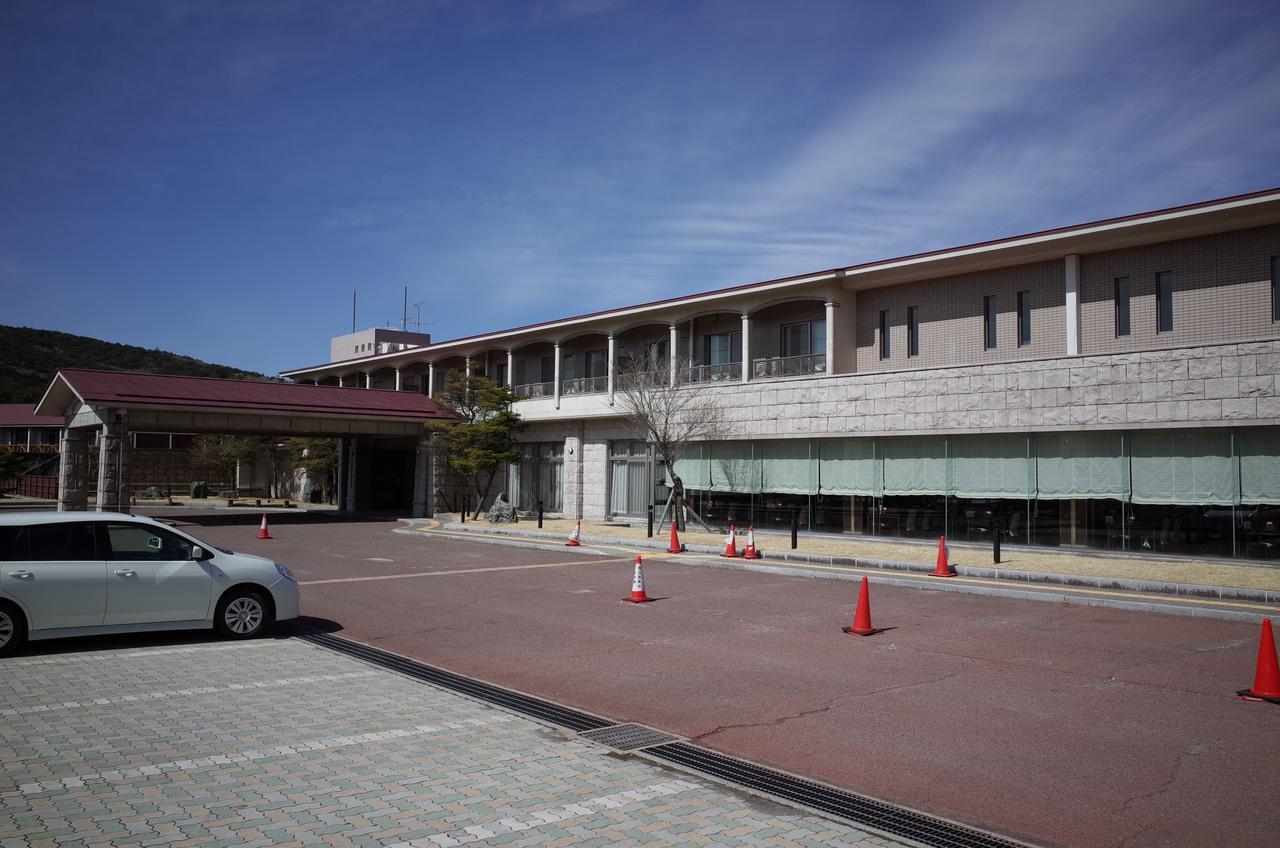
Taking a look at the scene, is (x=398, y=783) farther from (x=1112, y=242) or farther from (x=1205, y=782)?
(x=1112, y=242)

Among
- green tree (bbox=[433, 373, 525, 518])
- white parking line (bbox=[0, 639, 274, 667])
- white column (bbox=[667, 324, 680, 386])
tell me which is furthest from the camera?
green tree (bbox=[433, 373, 525, 518])

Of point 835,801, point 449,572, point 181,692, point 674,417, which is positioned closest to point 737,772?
point 835,801

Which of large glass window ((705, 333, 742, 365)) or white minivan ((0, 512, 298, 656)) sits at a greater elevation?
large glass window ((705, 333, 742, 365))

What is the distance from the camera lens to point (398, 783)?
19.5 ft

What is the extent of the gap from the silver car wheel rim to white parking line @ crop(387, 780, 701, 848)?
6954 millimetres

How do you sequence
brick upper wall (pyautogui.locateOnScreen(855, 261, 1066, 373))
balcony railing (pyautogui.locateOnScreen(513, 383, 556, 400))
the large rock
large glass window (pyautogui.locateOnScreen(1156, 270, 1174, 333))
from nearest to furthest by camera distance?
1. large glass window (pyautogui.locateOnScreen(1156, 270, 1174, 333))
2. brick upper wall (pyautogui.locateOnScreen(855, 261, 1066, 373))
3. the large rock
4. balcony railing (pyautogui.locateOnScreen(513, 383, 556, 400))

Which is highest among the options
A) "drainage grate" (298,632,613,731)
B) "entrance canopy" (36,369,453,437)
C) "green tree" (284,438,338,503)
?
"entrance canopy" (36,369,453,437)

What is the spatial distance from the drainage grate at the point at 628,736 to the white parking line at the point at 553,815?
914 millimetres

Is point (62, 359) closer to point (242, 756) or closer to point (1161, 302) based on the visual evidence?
point (1161, 302)

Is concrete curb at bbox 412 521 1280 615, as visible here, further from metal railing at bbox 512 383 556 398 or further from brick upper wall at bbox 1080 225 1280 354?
metal railing at bbox 512 383 556 398

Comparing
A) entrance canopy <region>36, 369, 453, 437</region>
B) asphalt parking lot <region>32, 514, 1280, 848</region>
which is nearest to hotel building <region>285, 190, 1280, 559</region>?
asphalt parking lot <region>32, 514, 1280, 848</region>

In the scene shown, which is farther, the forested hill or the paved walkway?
the forested hill

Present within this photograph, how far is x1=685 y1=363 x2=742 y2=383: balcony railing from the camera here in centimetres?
3278

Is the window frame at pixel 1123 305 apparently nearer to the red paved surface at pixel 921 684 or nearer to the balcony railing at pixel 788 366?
the balcony railing at pixel 788 366
